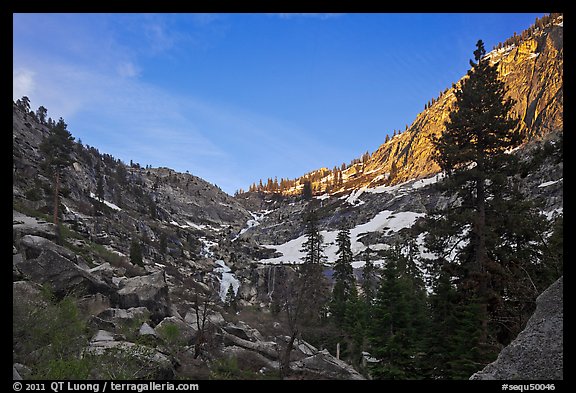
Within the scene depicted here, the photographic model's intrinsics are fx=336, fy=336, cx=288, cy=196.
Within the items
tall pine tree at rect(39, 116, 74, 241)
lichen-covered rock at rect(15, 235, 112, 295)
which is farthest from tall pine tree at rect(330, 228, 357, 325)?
tall pine tree at rect(39, 116, 74, 241)

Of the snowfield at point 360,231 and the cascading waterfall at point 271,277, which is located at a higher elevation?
the snowfield at point 360,231

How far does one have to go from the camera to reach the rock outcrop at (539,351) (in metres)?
5.76

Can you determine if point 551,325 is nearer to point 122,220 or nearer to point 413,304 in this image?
point 413,304

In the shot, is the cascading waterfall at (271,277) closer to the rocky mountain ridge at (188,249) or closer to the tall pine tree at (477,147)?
the rocky mountain ridge at (188,249)

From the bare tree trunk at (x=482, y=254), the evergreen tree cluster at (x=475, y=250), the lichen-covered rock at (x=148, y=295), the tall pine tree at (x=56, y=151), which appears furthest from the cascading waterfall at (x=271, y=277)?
the bare tree trunk at (x=482, y=254)

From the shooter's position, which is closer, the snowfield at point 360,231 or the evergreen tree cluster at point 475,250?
the evergreen tree cluster at point 475,250

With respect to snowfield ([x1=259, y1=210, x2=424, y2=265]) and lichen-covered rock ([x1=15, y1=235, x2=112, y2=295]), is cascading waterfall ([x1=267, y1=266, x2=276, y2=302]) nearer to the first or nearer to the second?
snowfield ([x1=259, y1=210, x2=424, y2=265])

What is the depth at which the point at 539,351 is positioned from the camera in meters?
6.17

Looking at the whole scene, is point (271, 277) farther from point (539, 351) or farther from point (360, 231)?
point (539, 351)

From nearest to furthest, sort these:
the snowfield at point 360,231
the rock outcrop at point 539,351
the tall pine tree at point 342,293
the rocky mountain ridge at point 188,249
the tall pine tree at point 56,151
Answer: the rock outcrop at point 539,351, the rocky mountain ridge at point 188,249, the tall pine tree at point 342,293, the tall pine tree at point 56,151, the snowfield at point 360,231

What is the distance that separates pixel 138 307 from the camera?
2066 centimetres

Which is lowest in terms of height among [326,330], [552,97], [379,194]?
[326,330]
